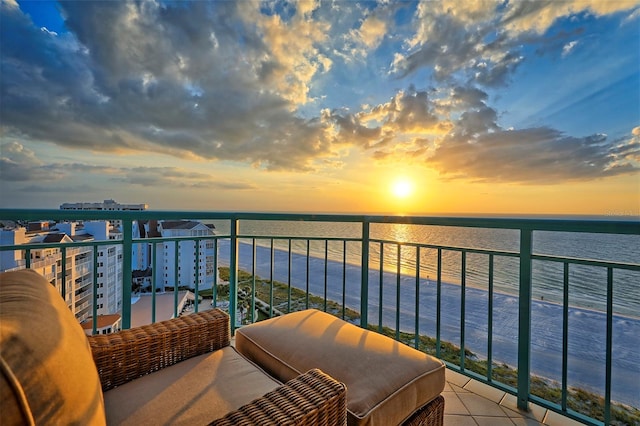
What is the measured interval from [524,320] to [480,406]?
59cm

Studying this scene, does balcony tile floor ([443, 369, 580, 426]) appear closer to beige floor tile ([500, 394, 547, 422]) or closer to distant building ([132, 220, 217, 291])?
beige floor tile ([500, 394, 547, 422])

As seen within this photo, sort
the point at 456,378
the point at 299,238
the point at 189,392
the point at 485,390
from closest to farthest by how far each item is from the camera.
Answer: the point at 189,392 < the point at 485,390 < the point at 456,378 < the point at 299,238

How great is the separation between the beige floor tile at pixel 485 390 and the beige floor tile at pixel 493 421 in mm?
162

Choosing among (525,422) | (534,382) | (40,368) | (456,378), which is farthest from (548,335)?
(40,368)

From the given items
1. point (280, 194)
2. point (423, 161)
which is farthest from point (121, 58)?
point (423, 161)

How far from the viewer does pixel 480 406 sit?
1.70 m

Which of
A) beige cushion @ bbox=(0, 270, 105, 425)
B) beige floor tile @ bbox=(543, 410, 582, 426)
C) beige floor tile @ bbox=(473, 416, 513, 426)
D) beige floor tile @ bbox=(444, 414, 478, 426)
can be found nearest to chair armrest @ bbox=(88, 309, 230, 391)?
beige cushion @ bbox=(0, 270, 105, 425)

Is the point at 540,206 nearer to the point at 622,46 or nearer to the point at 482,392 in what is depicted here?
the point at 622,46

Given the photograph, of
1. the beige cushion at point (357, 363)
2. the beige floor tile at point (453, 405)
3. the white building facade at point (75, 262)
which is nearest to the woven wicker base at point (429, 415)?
the beige cushion at point (357, 363)

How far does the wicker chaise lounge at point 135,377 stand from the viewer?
1.48ft

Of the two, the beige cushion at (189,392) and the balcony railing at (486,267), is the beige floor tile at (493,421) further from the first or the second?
the beige cushion at (189,392)

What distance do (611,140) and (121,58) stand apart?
10.5m

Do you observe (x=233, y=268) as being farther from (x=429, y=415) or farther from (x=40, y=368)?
(x=40, y=368)

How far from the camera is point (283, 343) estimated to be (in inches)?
53.1
